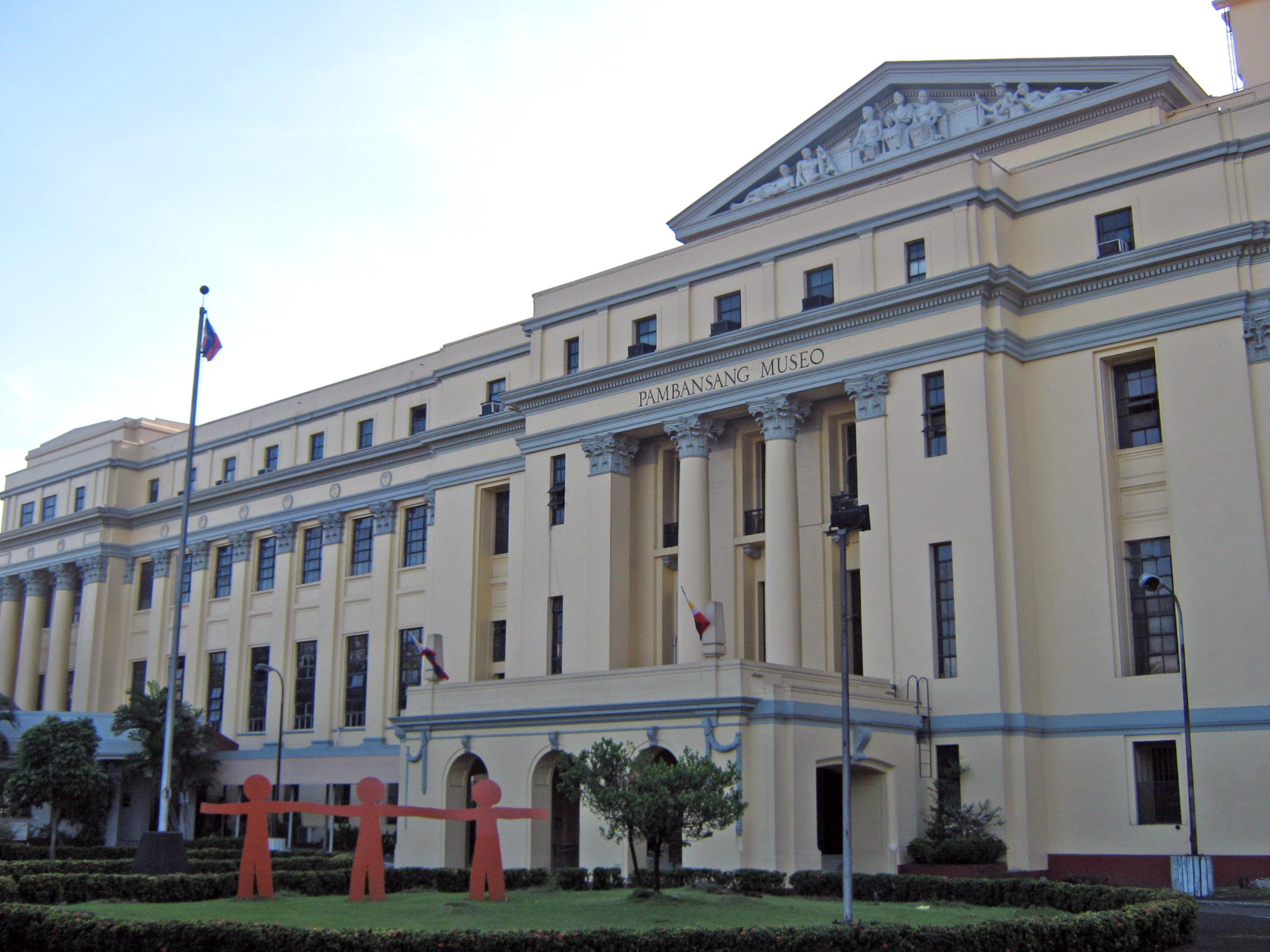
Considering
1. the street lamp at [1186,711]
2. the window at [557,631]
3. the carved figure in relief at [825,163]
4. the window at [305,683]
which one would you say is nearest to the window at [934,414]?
the street lamp at [1186,711]

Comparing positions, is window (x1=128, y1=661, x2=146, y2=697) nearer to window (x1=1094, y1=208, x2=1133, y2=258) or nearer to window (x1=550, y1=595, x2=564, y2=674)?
window (x1=550, y1=595, x2=564, y2=674)

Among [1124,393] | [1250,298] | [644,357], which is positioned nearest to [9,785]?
[644,357]

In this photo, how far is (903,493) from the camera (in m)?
37.8

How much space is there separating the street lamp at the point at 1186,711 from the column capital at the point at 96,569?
52447mm

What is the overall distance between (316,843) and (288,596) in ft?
39.4

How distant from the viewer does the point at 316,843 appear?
52.8 meters

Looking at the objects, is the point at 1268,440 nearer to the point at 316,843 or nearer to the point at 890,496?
the point at 890,496

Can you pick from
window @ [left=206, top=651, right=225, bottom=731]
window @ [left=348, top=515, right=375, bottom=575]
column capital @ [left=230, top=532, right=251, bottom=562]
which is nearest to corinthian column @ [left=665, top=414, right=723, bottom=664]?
window @ [left=348, top=515, right=375, bottom=575]

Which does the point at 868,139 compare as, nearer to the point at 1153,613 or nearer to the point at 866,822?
the point at 1153,613

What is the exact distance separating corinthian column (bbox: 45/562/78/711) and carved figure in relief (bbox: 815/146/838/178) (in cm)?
4578

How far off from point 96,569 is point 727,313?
40.1 m

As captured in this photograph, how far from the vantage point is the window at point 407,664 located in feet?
175

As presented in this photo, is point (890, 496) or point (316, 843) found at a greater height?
point (890, 496)

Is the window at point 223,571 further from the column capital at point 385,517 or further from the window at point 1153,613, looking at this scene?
the window at point 1153,613
